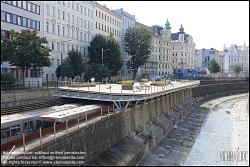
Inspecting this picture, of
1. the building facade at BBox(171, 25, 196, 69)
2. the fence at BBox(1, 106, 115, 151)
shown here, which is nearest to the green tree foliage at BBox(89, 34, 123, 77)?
the fence at BBox(1, 106, 115, 151)

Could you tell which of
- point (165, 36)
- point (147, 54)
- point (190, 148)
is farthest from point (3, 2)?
point (165, 36)

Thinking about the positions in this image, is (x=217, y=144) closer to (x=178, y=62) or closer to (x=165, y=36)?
(x=165, y=36)

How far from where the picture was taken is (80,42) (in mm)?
75812

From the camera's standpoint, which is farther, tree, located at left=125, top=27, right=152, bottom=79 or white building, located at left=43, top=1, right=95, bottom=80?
tree, located at left=125, top=27, right=152, bottom=79

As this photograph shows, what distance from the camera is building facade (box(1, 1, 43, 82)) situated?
4897 cm

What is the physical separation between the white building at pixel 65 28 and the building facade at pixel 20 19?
3.86 meters

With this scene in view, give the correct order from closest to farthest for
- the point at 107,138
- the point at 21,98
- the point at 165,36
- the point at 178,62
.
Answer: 1. the point at 107,138
2. the point at 21,98
3. the point at 165,36
4. the point at 178,62

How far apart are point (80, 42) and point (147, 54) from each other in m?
25.7

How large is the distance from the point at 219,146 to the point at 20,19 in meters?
32.7

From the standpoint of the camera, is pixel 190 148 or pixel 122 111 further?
pixel 190 148

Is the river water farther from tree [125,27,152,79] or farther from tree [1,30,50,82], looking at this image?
tree [125,27,152,79]

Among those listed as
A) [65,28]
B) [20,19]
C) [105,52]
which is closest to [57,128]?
[20,19]

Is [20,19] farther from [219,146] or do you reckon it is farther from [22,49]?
[219,146]

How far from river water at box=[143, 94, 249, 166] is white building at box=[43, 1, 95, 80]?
28179 millimetres
